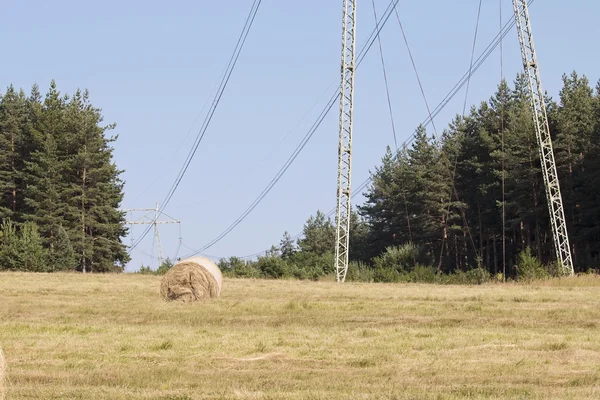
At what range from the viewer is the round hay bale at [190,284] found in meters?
31.4

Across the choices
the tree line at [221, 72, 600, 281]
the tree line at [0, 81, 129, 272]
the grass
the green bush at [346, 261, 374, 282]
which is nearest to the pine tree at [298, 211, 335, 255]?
the tree line at [221, 72, 600, 281]

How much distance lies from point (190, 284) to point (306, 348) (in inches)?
587

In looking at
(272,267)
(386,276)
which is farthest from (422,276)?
(272,267)

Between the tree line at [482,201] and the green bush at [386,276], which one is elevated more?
the tree line at [482,201]

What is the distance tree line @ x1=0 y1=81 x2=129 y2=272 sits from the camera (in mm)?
74688

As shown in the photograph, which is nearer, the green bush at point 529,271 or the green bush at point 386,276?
the green bush at point 529,271

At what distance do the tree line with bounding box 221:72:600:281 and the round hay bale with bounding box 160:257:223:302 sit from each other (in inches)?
805

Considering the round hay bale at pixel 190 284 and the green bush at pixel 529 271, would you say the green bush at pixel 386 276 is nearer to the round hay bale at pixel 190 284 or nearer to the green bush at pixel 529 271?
the green bush at pixel 529 271

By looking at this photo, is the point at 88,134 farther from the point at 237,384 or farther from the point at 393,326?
the point at 237,384

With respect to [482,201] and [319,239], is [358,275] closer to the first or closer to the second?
[482,201]

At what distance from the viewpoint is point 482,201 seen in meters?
85.0

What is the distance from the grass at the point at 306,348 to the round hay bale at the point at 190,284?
2.82 ft

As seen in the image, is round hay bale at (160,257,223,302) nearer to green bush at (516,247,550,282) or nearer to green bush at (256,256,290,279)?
green bush at (516,247,550,282)

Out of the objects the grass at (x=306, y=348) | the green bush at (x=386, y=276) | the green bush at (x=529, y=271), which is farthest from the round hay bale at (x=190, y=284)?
the green bush at (x=386, y=276)
